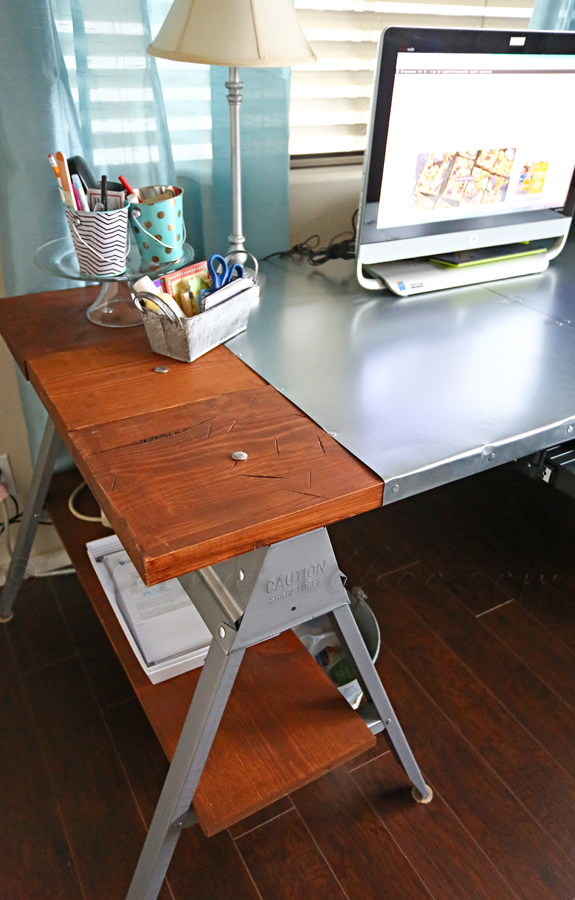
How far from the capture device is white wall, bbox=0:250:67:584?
1439mm

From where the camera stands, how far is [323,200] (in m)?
1.60

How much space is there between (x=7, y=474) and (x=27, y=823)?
28.3 inches

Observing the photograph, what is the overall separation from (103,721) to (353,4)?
160 centimetres

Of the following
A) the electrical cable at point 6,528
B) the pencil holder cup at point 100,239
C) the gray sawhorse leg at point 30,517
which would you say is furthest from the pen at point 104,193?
the electrical cable at point 6,528

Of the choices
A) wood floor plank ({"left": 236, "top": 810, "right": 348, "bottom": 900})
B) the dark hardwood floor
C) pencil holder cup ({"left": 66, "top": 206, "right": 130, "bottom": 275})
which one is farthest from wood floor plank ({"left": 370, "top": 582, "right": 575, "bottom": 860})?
pencil holder cup ({"left": 66, "top": 206, "right": 130, "bottom": 275})

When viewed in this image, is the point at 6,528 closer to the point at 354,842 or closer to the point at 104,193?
the point at 104,193

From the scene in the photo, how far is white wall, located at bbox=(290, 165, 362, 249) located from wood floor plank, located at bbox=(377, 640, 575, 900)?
1010 mm

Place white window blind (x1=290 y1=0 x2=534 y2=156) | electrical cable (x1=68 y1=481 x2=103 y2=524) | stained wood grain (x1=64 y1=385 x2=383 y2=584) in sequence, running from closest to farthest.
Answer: stained wood grain (x1=64 y1=385 x2=383 y2=584)
electrical cable (x1=68 y1=481 x2=103 y2=524)
white window blind (x1=290 y1=0 x2=534 y2=156)

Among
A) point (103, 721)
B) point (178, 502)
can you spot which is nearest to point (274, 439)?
point (178, 502)

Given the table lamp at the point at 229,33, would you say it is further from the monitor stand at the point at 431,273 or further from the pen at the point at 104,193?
the monitor stand at the point at 431,273

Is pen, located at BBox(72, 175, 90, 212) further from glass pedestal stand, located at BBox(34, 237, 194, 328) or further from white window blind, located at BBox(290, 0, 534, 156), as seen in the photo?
white window blind, located at BBox(290, 0, 534, 156)

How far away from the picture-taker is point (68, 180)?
40.2 inches

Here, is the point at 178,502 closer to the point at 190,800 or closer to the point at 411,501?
the point at 190,800

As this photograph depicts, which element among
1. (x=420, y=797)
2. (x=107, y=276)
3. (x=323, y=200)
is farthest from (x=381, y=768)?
(x=323, y=200)
